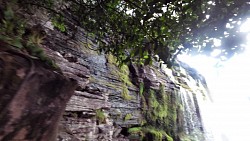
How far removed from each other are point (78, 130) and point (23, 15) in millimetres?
3220

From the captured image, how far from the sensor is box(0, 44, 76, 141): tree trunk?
1.54m

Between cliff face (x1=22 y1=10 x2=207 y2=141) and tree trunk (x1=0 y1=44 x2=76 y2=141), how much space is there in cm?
188

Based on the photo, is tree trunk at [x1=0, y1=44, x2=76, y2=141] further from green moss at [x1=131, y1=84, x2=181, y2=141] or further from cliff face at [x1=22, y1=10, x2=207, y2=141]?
green moss at [x1=131, y1=84, x2=181, y2=141]

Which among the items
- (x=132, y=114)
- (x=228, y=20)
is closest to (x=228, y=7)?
(x=228, y=20)

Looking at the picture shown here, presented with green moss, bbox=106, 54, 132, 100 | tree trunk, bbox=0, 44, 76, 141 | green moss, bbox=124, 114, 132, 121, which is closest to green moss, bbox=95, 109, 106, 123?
green moss, bbox=124, 114, 132, 121

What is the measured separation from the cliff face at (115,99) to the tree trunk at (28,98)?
6.16 ft

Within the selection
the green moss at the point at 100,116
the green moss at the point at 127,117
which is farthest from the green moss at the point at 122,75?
the green moss at the point at 100,116

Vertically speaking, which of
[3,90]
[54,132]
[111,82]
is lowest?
[54,132]

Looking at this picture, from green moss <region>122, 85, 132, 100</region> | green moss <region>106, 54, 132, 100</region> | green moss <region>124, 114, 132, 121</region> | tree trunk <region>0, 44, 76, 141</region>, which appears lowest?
tree trunk <region>0, 44, 76, 141</region>

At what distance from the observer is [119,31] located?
11.9 feet

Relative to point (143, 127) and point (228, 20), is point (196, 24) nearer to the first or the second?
point (228, 20)

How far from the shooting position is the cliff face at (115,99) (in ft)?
20.2

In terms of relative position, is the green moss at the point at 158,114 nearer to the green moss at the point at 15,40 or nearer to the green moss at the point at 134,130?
the green moss at the point at 134,130

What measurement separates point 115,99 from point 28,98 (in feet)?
24.8
